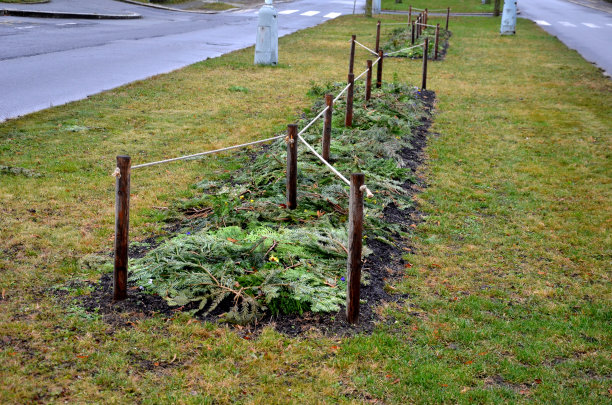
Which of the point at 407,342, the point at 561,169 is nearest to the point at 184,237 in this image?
the point at 407,342

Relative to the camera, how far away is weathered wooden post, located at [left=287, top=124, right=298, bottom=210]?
22.0 ft

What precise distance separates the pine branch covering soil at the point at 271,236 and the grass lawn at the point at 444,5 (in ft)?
126

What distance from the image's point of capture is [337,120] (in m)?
11.1

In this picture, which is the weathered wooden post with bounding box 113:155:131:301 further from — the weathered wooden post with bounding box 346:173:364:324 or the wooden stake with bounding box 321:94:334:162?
the wooden stake with bounding box 321:94:334:162

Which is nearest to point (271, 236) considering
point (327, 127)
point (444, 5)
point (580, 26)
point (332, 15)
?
point (327, 127)

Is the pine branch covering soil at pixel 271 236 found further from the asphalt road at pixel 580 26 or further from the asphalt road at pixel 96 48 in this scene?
the asphalt road at pixel 580 26

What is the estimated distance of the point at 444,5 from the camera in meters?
48.8

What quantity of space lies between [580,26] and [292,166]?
31979 mm

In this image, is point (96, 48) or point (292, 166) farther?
point (96, 48)

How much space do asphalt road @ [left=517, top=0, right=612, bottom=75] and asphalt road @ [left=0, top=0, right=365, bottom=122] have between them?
11.7 m

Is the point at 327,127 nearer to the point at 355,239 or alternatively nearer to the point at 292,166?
the point at 292,166

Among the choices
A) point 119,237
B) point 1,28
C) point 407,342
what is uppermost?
point 1,28

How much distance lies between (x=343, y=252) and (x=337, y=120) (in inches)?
220

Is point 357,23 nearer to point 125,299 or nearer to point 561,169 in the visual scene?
point 561,169
